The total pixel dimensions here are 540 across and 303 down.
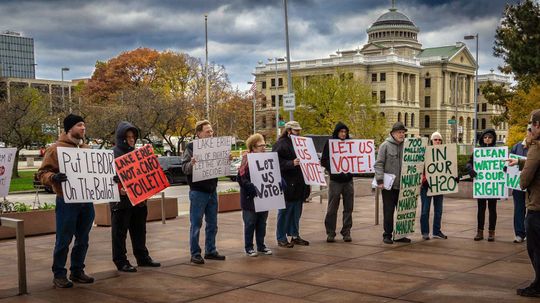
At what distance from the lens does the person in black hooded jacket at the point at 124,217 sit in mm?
8477

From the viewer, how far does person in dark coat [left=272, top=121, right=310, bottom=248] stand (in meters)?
10.4

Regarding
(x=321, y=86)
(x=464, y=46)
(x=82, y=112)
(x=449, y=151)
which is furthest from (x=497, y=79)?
(x=449, y=151)

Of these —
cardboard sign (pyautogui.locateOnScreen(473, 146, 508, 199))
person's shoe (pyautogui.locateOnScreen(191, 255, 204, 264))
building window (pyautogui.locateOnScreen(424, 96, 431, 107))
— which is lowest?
person's shoe (pyautogui.locateOnScreen(191, 255, 204, 264))

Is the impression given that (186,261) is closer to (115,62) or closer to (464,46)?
(115,62)

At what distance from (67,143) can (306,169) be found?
422 cm

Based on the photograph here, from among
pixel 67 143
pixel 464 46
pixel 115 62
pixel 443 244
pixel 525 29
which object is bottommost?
pixel 443 244

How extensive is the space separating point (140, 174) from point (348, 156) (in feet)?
13.0

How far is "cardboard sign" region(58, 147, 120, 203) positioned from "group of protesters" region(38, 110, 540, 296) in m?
0.12

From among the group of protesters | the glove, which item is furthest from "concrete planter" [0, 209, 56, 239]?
the glove

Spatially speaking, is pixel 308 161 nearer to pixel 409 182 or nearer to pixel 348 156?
pixel 348 156

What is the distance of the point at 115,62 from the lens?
80312 mm

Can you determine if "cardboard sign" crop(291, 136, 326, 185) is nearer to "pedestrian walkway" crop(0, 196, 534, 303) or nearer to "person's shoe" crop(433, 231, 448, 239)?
"pedestrian walkway" crop(0, 196, 534, 303)

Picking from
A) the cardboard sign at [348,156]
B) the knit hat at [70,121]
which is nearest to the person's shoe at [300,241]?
the cardboard sign at [348,156]

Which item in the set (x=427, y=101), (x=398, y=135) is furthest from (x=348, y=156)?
(x=427, y=101)
